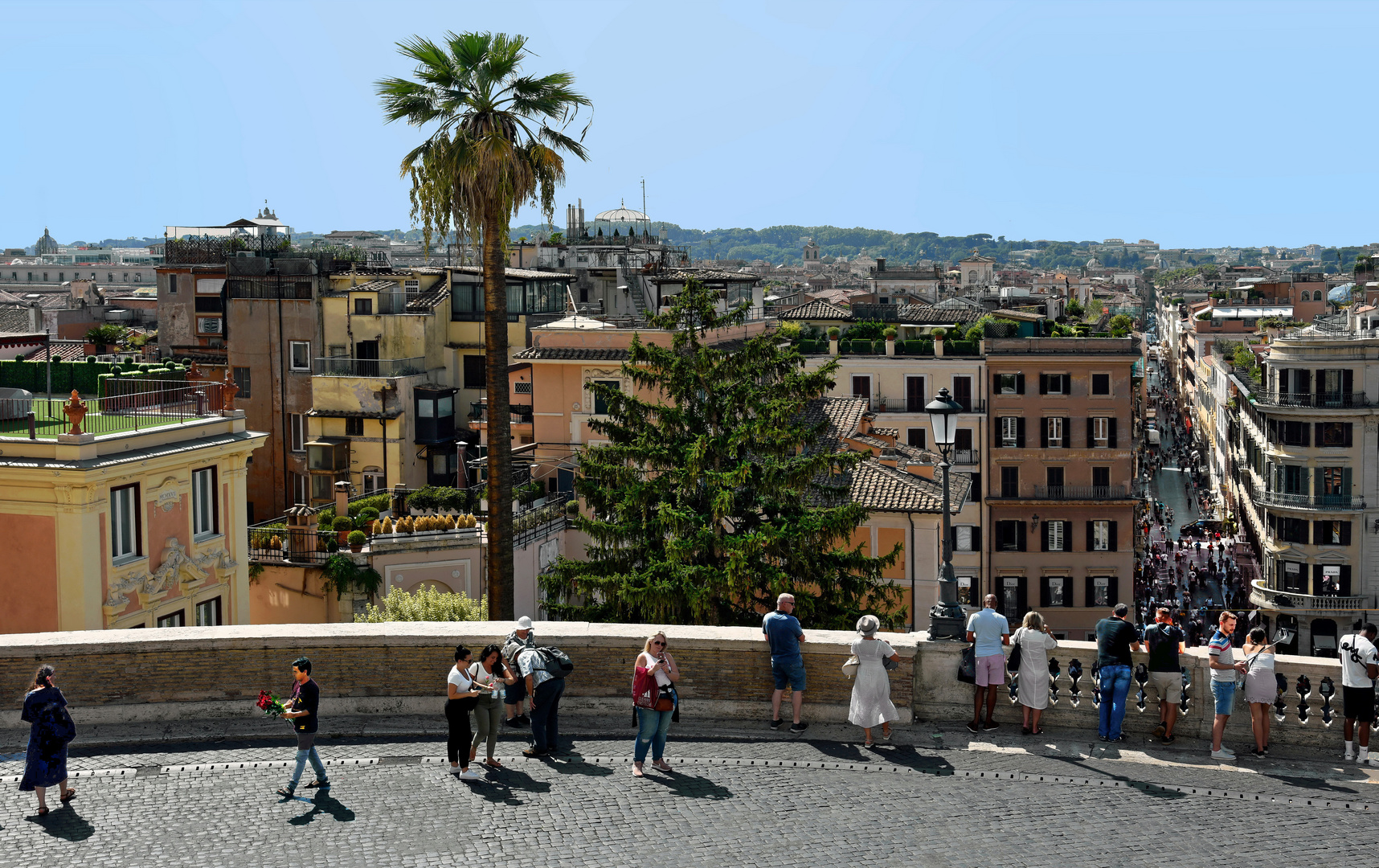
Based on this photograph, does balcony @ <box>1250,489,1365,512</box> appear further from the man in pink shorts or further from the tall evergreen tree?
the man in pink shorts

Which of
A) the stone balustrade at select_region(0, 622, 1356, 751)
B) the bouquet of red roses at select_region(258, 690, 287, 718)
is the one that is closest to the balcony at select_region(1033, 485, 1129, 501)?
the stone balustrade at select_region(0, 622, 1356, 751)

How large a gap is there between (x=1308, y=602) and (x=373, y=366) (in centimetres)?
4337

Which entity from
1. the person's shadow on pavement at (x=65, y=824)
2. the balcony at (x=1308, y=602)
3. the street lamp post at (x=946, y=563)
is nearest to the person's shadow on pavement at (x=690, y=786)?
the street lamp post at (x=946, y=563)

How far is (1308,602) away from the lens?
6594 cm

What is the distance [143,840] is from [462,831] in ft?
8.25

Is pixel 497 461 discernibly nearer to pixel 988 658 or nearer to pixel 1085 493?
pixel 988 658

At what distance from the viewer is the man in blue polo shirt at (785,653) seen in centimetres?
1429

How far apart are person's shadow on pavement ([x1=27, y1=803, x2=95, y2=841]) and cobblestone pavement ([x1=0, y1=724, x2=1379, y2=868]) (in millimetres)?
20

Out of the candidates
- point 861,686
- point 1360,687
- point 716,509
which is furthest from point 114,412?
point 1360,687

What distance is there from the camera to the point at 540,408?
48.4 m

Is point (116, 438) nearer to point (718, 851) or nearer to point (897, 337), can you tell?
point (718, 851)

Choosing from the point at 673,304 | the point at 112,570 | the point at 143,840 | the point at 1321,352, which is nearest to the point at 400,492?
the point at 673,304

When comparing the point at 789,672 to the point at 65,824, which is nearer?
the point at 65,824

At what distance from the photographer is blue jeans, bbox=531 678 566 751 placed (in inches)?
528
